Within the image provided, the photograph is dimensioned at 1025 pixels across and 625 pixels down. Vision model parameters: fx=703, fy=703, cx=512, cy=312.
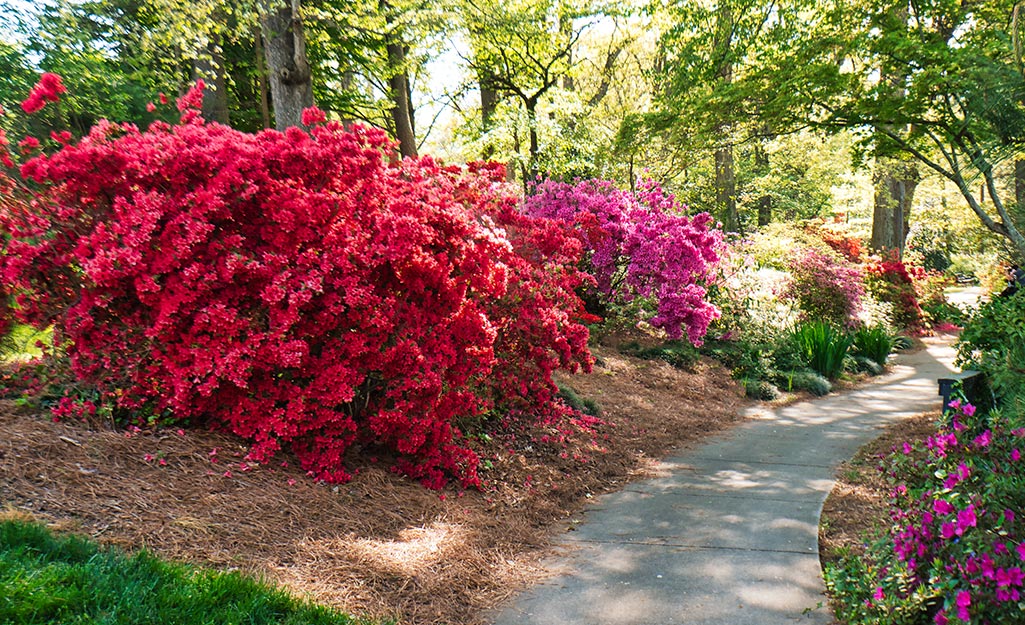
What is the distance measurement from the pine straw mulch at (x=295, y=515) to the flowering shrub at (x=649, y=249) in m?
5.09

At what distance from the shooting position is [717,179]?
20.5 metres

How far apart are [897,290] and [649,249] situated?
396 inches

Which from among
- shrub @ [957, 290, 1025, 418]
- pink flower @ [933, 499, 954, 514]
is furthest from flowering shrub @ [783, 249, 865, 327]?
pink flower @ [933, 499, 954, 514]

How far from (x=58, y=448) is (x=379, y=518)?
5.92 feet

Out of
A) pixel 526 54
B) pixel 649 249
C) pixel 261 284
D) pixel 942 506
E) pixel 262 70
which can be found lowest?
pixel 942 506

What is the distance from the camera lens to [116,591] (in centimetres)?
274

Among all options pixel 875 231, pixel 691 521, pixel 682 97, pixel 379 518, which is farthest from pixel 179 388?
pixel 875 231

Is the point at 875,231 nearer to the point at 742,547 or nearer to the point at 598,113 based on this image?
the point at 598,113

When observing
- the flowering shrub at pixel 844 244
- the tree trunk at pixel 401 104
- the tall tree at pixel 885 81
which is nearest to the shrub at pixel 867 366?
the tall tree at pixel 885 81

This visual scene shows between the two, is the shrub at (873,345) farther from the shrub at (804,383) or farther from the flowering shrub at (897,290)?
the flowering shrub at (897,290)

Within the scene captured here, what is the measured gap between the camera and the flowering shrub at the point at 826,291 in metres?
13.0

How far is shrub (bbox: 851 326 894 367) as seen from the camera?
12180 mm

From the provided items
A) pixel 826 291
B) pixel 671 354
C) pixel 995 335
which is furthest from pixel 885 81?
pixel 995 335

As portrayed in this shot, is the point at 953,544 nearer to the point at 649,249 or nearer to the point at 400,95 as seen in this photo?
the point at 649,249
